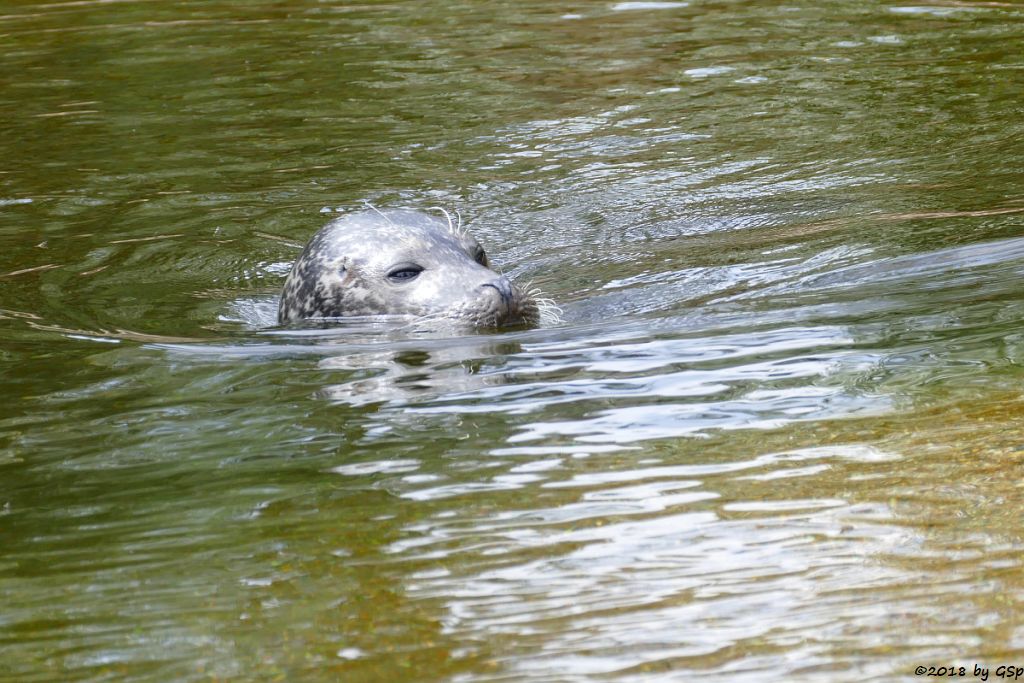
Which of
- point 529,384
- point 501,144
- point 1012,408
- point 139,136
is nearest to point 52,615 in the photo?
point 529,384

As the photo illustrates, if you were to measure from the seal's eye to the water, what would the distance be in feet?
1.65

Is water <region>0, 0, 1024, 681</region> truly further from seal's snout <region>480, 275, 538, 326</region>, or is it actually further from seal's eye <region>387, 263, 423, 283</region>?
seal's eye <region>387, 263, 423, 283</region>

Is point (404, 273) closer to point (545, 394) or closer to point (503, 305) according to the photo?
point (503, 305)

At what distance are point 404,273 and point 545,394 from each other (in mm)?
1961

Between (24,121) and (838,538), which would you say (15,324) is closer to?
(838,538)

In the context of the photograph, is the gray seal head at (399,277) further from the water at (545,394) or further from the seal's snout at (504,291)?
the water at (545,394)

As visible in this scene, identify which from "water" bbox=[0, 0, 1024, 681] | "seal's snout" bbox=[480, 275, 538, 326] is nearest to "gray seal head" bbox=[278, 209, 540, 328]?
"seal's snout" bbox=[480, 275, 538, 326]

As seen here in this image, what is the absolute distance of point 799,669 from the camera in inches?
102

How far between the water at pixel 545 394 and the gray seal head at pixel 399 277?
250 mm

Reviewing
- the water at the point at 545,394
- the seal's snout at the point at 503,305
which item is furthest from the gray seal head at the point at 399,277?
the water at the point at 545,394

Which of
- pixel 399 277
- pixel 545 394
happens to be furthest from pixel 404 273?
pixel 545 394

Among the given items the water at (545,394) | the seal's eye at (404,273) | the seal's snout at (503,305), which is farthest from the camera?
the seal's eye at (404,273)

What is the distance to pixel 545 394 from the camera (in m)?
4.45

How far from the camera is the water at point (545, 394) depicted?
113 inches
